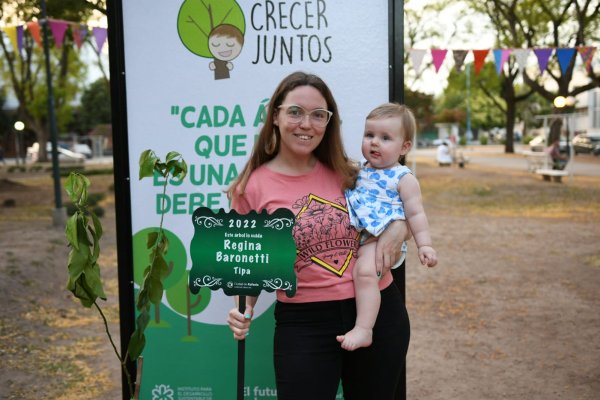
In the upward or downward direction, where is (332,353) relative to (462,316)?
upward

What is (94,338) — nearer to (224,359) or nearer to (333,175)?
(224,359)

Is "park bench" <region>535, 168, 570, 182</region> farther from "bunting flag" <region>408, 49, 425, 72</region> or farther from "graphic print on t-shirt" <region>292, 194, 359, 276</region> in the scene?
"graphic print on t-shirt" <region>292, 194, 359, 276</region>

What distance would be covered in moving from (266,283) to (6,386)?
124 inches

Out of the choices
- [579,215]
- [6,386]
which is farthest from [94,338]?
[579,215]

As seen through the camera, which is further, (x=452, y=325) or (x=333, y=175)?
(x=452, y=325)

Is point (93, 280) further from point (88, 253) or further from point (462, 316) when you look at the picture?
point (462, 316)

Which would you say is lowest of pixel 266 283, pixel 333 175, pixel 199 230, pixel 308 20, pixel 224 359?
pixel 224 359

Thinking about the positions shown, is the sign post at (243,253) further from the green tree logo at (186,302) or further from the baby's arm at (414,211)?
the green tree logo at (186,302)

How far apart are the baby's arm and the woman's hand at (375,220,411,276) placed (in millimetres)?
43

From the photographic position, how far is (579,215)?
11945mm

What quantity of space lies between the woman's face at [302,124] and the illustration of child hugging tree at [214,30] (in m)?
0.77

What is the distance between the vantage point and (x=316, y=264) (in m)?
2.01

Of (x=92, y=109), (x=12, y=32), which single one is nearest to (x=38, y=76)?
(x=12, y=32)

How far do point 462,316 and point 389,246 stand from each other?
4.20m
